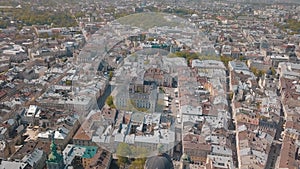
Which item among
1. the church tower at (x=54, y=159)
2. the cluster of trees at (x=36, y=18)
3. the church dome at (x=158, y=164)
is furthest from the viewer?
the cluster of trees at (x=36, y=18)

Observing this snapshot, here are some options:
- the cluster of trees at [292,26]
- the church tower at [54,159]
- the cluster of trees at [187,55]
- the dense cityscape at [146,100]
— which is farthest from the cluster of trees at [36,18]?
the church tower at [54,159]

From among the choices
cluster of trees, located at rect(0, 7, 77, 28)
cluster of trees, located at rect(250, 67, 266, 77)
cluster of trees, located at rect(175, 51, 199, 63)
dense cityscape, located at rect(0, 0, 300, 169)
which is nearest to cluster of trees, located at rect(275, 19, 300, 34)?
dense cityscape, located at rect(0, 0, 300, 169)

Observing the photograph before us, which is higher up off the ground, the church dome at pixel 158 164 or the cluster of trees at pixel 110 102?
the church dome at pixel 158 164

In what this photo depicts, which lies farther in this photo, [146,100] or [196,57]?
[196,57]

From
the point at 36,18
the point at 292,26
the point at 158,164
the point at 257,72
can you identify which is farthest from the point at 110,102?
the point at 292,26

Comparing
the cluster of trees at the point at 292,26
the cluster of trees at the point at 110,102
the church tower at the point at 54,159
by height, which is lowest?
the cluster of trees at the point at 110,102

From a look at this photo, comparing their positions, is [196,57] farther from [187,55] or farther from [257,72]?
[257,72]

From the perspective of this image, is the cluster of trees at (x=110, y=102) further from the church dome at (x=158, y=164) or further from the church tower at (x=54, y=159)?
the church dome at (x=158, y=164)

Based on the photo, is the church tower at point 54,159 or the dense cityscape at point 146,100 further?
the dense cityscape at point 146,100

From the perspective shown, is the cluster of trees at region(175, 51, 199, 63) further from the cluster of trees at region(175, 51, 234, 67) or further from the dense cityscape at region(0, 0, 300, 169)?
the dense cityscape at region(0, 0, 300, 169)

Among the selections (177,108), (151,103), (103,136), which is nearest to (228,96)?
(177,108)

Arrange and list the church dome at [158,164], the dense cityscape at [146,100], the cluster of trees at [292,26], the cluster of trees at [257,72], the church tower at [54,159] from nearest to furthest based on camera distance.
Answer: the church dome at [158,164]
the church tower at [54,159]
the dense cityscape at [146,100]
the cluster of trees at [257,72]
the cluster of trees at [292,26]
